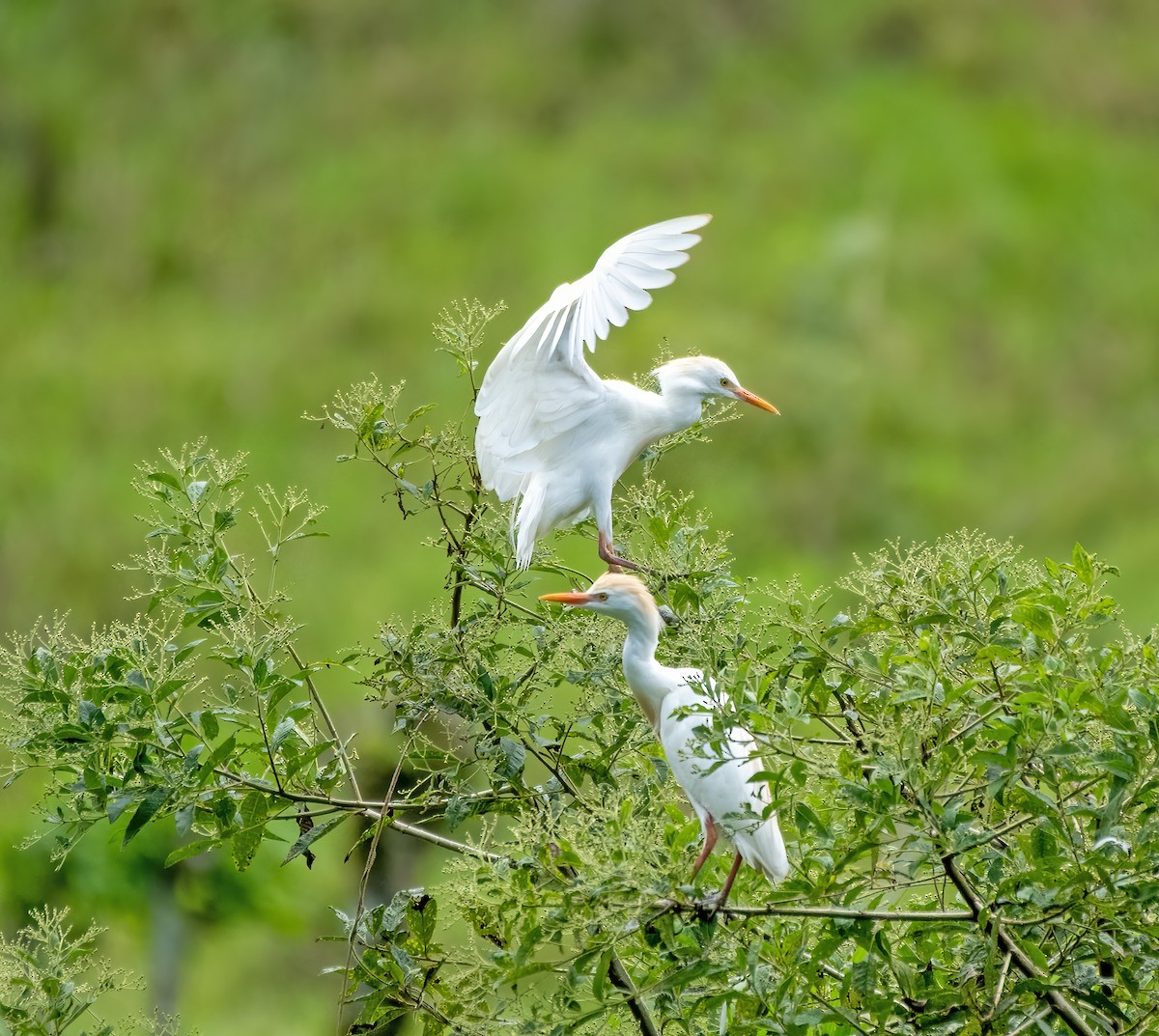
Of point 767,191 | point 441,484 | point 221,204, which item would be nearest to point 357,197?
point 221,204

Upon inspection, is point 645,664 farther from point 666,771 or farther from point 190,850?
point 190,850

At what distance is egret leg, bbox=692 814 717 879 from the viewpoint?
2525 millimetres

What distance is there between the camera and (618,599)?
281 cm

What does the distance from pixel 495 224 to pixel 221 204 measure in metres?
3.15

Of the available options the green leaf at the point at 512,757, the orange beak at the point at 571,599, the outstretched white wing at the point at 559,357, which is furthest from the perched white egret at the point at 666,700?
the outstretched white wing at the point at 559,357

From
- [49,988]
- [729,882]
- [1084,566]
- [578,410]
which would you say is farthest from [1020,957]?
[578,410]

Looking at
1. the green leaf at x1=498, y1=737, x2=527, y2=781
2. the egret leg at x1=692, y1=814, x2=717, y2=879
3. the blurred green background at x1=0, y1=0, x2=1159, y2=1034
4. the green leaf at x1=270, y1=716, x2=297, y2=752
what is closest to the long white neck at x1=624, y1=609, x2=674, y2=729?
the egret leg at x1=692, y1=814, x2=717, y2=879

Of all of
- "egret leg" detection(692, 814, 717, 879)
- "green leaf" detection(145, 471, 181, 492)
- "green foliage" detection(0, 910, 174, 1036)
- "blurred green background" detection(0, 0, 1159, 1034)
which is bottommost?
"egret leg" detection(692, 814, 717, 879)

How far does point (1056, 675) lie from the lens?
7.20 feet

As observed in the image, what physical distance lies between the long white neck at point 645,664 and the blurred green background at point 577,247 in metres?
6.43

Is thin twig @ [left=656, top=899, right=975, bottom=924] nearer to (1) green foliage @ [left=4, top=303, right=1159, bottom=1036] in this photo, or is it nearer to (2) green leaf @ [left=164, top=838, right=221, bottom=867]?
(1) green foliage @ [left=4, top=303, right=1159, bottom=1036]

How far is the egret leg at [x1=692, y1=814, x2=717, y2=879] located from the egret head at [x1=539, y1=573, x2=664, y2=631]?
36 cm

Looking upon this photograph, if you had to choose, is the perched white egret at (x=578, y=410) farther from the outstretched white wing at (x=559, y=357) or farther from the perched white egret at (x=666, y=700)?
the perched white egret at (x=666, y=700)

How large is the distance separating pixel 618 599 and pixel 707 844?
457 millimetres
